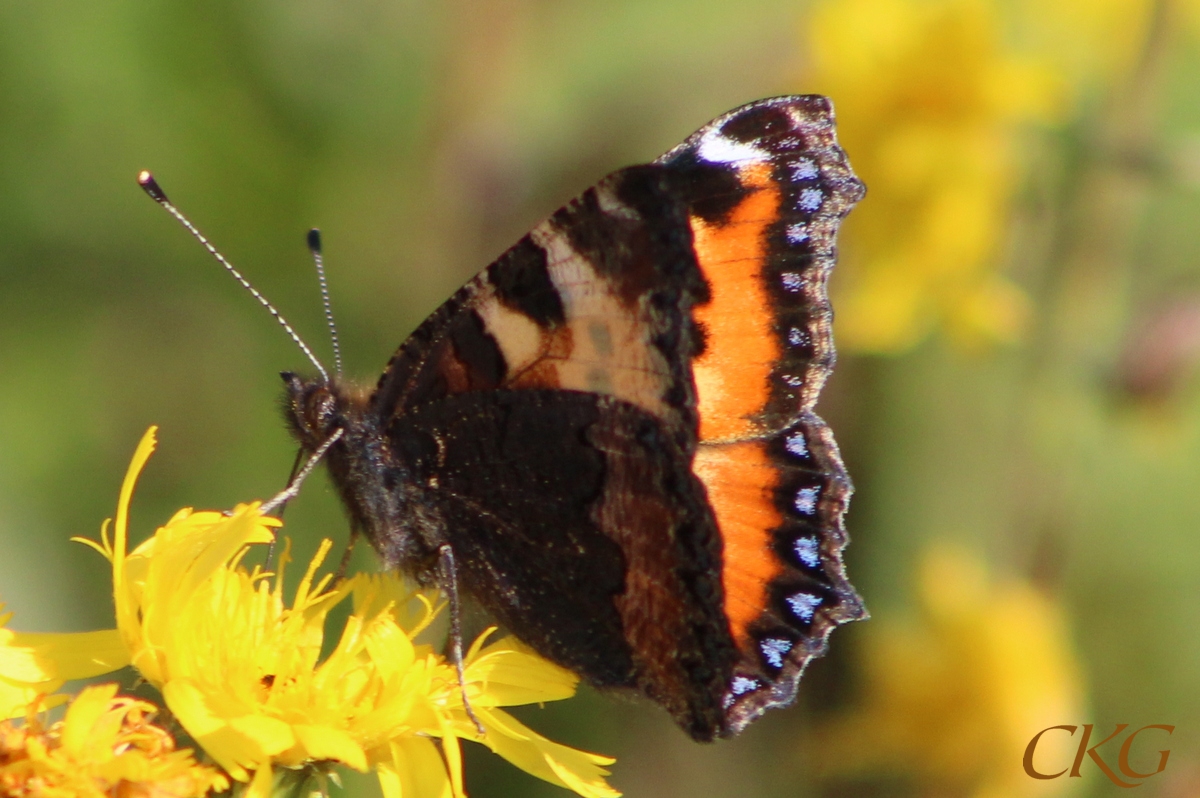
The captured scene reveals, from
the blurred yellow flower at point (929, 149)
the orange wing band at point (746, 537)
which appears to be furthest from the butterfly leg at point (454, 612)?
the blurred yellow flower at point (929, 149)

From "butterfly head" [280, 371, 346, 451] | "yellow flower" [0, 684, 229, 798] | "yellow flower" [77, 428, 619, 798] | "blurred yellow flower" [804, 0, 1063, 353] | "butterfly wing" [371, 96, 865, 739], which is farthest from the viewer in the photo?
"blurred yellow flower" [804, 0, 1063, 353]

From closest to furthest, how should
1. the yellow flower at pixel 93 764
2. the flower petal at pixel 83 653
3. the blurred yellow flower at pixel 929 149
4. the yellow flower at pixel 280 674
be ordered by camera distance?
the yellow flower at pixel 93 764 < the yellow flower at pixel 280 674 < the flower petal at pixel 83 653 < the blurred yellow flower at pixel 929 149

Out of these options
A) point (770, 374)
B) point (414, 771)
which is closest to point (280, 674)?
point (414, 771)

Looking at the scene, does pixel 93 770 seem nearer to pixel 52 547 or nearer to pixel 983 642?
pixel 52 547

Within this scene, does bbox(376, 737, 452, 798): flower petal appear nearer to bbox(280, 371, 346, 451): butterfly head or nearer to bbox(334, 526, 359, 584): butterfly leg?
bbox(334, 526, 359, 584): butterfly leg

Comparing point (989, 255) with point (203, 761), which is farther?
point (989, 255)

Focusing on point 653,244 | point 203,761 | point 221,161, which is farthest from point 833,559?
point 221,161

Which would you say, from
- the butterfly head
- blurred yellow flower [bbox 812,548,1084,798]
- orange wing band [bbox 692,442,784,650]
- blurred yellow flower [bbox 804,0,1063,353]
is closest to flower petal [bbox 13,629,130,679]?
the butterfly head

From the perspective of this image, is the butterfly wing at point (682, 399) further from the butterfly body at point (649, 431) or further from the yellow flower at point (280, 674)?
the yellow flower at point (280, 674)
